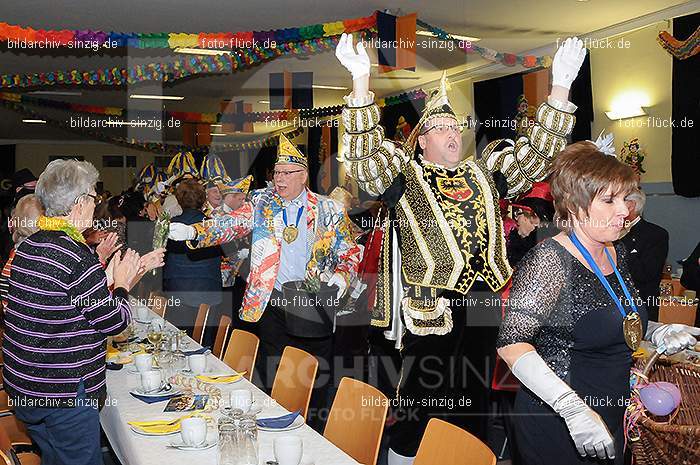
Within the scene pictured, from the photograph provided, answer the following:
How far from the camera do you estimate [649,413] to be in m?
2.38

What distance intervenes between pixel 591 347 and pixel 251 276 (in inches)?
99.1

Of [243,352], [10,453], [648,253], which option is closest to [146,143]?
[243,352]

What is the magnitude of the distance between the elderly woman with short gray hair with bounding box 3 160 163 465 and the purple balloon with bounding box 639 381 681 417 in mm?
1895

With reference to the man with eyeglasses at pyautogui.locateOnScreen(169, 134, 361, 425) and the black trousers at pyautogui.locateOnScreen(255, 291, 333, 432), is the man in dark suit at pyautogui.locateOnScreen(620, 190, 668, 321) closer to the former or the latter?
the man with eyeglasses at pyautogui.locateOnScreen(169, 134, 361, 425)

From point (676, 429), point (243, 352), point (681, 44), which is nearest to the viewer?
point (676, 429)

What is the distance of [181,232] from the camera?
4.30 meters

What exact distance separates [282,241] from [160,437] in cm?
201

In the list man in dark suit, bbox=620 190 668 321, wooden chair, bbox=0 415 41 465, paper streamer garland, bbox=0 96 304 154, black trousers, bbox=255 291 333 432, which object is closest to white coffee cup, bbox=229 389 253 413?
wooden chair, bbox=0 415 41 465

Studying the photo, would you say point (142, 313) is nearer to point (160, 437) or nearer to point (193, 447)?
point (160, 437)

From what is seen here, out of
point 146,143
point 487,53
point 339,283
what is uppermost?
point 487,53

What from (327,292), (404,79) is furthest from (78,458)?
(404,79)

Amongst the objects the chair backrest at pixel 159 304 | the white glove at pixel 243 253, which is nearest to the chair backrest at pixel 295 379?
the white glove at pixel 243 253

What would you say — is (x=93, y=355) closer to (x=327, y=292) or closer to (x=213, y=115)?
(x=327, y=292)

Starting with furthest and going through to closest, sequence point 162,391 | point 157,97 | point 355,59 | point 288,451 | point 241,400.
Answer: point 157,97 → point 162,391 → point 355,59 → point 241,400 → point 288,451
